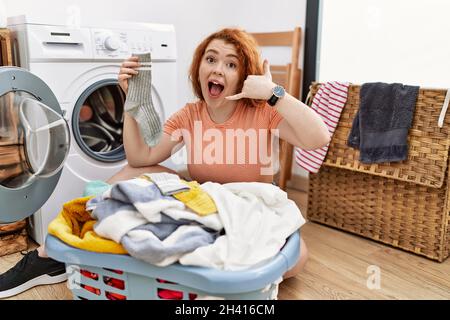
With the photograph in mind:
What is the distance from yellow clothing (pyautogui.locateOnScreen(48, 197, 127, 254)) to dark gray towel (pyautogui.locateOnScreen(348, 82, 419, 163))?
111 cm

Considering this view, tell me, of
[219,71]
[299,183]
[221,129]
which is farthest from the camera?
[299,183]

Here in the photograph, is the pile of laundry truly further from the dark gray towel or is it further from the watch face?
the dark gray towel

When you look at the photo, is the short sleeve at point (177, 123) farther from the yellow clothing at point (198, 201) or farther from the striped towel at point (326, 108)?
the striped towel at point (326, 108)

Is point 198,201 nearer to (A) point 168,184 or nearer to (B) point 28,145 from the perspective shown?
(A) point 168,184

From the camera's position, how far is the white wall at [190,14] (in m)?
2.22

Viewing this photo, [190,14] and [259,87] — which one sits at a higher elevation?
[190,14]

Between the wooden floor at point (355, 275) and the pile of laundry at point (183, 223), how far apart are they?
394mm

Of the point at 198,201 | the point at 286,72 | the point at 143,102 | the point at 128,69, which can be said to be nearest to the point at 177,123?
the point at 143,102

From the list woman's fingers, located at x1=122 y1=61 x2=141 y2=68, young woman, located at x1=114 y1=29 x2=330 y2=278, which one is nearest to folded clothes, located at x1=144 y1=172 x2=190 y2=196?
young woman, located at x1=114 y1=29 x2=330 y2=278

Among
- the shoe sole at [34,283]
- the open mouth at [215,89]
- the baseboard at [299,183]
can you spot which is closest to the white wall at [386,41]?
the baseboard at [299,183]

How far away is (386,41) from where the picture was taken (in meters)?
2.01

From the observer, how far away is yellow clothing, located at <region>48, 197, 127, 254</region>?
102 centimetres

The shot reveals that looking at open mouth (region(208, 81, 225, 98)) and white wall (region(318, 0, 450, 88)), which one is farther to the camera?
white wall (region(318, 0, 450, 88))

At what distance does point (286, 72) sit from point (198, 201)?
4.91 feet
